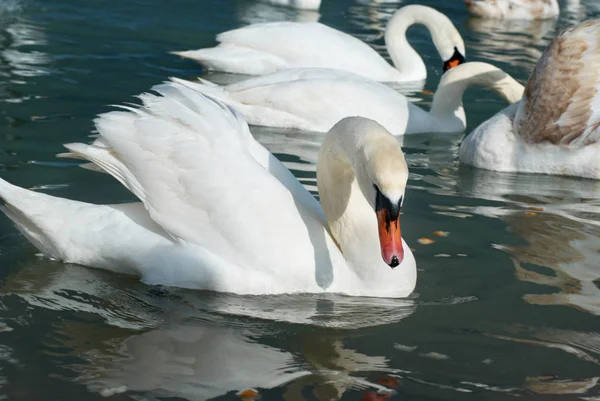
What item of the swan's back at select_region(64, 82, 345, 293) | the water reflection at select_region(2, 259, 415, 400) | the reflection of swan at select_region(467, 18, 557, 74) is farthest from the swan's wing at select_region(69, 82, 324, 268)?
the reflection of swan at select_region(467, 18, 557, 74)

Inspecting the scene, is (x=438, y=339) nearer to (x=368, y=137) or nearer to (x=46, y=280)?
(x=368, y=137)

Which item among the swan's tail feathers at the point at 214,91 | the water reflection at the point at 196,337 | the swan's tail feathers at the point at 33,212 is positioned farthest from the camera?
the swan's tail feathers at the point at 214,91

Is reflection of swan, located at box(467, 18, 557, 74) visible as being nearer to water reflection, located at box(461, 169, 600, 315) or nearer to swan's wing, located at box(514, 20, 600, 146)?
swan's wing, located at box(514, 20, 600, 146)

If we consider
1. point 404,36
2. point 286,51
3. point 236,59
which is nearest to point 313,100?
point 286,51

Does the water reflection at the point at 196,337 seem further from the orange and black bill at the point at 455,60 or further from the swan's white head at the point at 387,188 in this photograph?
the orange and black bill at the point at 455,60

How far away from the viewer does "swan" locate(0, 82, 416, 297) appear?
526 cm

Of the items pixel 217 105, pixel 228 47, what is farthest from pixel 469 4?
pixel 217 105

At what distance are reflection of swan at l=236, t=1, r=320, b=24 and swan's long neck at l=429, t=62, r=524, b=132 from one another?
17.7 feet

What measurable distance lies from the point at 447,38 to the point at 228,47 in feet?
8.16

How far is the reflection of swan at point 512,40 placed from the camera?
44.4 ft

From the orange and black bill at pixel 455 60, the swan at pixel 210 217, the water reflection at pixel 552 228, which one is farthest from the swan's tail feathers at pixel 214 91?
the swan at pixel 210 217

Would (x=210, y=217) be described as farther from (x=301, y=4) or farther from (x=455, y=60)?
(x=301, y=4)

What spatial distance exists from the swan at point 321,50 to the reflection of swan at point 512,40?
4.82 ft

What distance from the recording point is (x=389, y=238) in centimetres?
483
